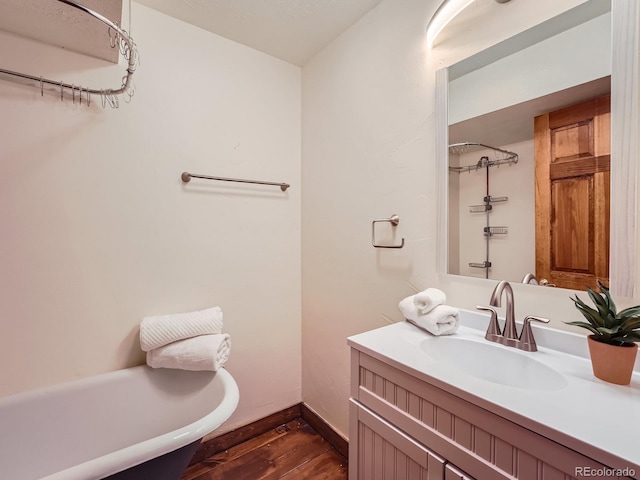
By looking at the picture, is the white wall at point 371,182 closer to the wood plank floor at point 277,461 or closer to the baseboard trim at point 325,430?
the baseboard trim at point 325,430

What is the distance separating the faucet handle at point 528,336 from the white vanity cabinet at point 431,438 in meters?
0.42

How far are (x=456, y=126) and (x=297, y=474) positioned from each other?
1978 mm

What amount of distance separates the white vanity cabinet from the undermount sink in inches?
7.2

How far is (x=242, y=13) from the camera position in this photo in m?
1.61

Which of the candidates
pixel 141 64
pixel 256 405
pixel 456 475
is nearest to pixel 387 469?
pixel 456 475

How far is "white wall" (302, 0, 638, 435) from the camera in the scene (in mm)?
1246

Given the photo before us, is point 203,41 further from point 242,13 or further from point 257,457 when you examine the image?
point 257,457

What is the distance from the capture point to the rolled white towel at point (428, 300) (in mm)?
1155

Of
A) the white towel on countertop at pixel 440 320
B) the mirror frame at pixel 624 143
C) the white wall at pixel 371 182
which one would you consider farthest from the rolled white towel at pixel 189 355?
the mirror frame at pixel 624 143

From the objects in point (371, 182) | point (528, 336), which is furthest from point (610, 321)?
point (371, 182)

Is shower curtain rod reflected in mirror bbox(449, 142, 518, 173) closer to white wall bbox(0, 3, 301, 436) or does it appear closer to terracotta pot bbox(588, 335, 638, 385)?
terracotta pot bbox(588, 335, 638, 385)

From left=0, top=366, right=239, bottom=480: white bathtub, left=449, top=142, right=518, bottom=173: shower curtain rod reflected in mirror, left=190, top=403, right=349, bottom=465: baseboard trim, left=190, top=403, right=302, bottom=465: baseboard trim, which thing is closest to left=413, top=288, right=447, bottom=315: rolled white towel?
left=449, top=142, right=518, bottom=173: shower curtain rod reflected in mirror

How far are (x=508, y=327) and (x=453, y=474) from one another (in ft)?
1.74

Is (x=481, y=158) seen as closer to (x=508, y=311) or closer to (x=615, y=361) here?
(x=508, y=311)
